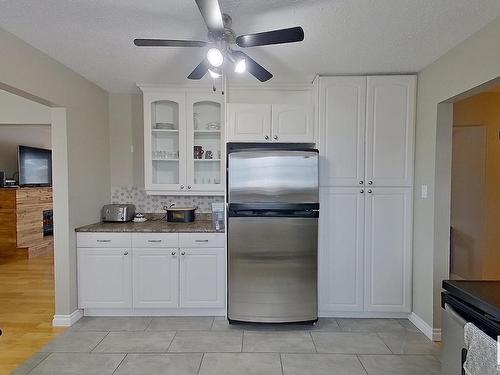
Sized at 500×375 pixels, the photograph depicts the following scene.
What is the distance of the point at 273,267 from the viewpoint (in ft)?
8.95

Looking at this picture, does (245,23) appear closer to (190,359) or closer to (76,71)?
(76,71)

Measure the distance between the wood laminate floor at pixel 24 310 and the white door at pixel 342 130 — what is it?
9.23ft

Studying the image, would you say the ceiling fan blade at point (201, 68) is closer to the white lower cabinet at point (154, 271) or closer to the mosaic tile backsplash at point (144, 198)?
the white lower cabinet at point (154, 271)

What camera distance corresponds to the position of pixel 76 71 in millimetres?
2898

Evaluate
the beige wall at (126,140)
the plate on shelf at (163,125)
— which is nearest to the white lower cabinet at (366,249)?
the plate on shelf at (163,125)

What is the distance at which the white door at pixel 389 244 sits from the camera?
2912 millimetres

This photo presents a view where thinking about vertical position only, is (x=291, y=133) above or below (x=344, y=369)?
above

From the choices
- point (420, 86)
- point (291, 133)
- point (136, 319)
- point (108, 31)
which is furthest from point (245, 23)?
point (136, 319)

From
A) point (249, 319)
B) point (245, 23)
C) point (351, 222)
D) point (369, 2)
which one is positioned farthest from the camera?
point (351, 222)

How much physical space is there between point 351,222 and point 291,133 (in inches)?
39.9

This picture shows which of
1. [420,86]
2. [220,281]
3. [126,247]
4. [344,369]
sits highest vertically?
[420,86]

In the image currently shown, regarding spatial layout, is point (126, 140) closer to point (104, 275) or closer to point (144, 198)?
point (144, 198)

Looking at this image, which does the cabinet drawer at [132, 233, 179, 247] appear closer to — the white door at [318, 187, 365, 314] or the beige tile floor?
the beige tile floor

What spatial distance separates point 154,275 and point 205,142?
147cm
